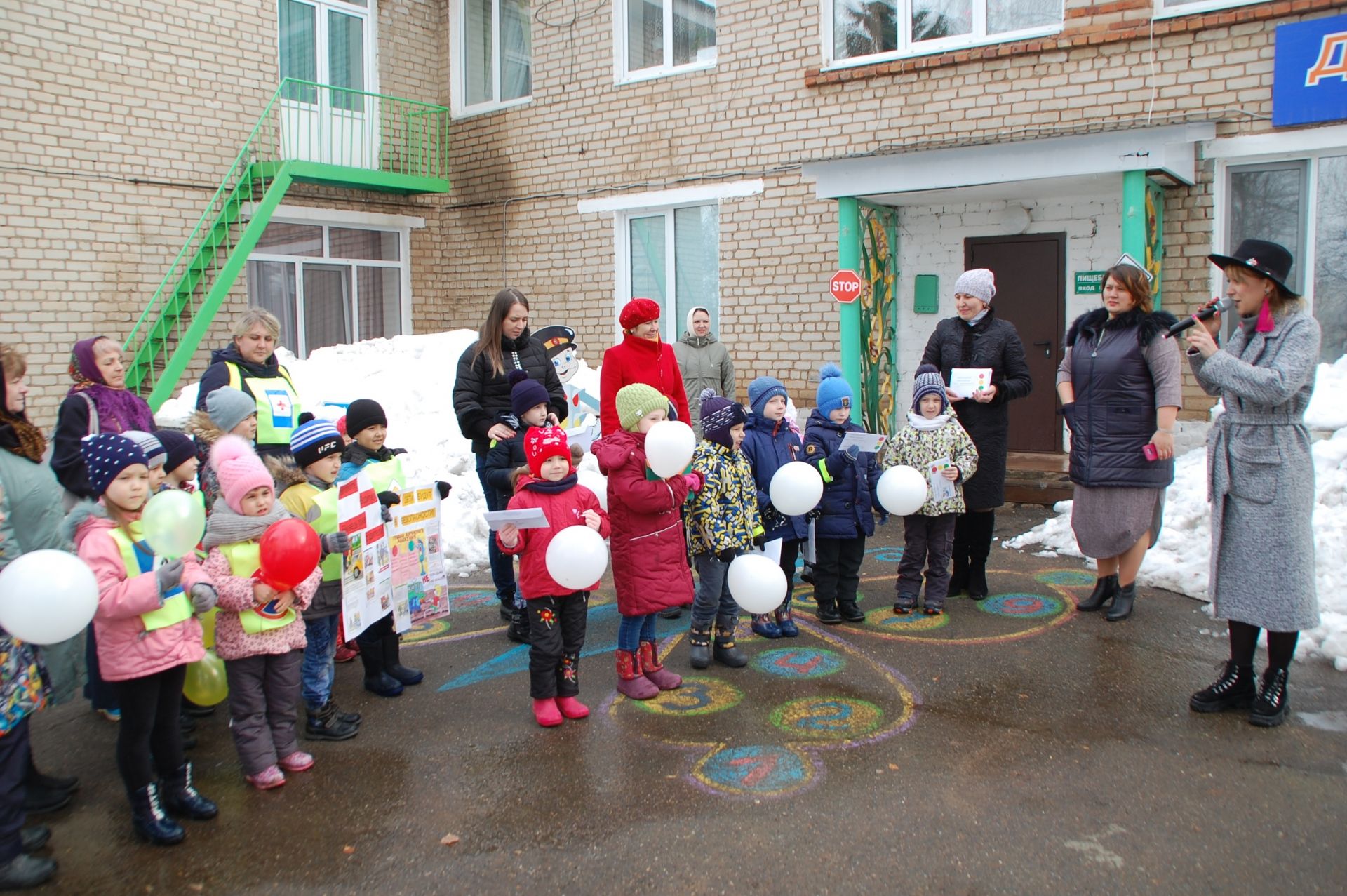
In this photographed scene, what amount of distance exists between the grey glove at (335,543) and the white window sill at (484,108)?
1014 cm

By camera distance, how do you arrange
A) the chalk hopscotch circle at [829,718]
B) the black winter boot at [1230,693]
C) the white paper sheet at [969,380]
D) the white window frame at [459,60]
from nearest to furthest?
the chalk hopscotch circle at [829,718] < the black winter boot at [1230,693] < the white paper sheet at [969,380] < the white window frame at [459,60]

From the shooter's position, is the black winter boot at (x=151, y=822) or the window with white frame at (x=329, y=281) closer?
the black winter boot at (x=151, y=822)

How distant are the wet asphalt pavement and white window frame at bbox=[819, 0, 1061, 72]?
6.36 meters

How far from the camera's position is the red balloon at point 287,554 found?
3.64 meters

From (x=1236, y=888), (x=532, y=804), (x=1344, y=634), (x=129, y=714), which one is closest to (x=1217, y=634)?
(x=1344, y=634)

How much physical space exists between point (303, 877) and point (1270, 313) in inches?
168

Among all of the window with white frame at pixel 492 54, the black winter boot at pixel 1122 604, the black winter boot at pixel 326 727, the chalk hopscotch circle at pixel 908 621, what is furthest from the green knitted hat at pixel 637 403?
the window with white frame at pixel 492 54

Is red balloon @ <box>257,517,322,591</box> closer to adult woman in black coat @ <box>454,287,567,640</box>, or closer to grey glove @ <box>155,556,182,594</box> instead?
grey glove @ <box>155,556,182,594</box>

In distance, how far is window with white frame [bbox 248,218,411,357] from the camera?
42.6ft

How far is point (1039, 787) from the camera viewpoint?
3682mm

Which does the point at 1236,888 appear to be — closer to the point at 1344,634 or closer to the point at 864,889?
the point at 864,889

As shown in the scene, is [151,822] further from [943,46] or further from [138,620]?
[943,46]

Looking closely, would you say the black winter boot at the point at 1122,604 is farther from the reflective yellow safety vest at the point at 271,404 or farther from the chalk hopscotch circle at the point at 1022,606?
the reflective yellow safety vest at the point at 271,404

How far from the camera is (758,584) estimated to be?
185 inches
